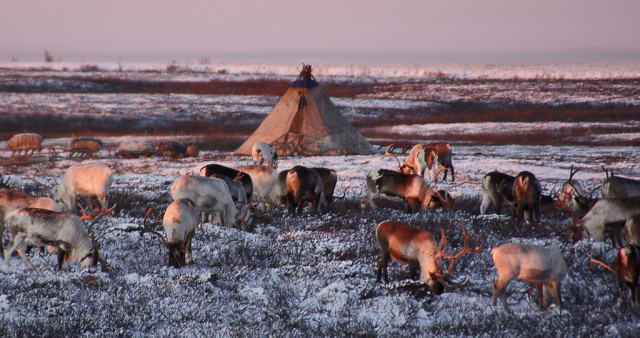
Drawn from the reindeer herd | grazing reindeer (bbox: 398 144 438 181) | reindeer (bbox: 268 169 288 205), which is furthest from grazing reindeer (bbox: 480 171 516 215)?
grazing reindeer (bbox: 398 144 438 181)

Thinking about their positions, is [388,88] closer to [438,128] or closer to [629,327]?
[438,128]

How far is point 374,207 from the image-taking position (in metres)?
15.0

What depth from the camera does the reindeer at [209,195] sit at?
11781 millimetres

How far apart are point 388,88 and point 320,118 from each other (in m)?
46.7

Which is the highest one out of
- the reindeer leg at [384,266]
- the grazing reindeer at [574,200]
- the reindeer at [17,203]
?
the reindeer at [17,203]

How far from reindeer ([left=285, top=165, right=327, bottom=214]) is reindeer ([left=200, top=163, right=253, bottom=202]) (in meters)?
0.85

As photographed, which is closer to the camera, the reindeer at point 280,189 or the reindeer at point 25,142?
the reindeer at point 280,189

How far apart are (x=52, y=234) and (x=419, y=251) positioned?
5.13m

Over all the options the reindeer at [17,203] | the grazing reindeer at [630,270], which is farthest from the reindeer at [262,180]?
the grazing reindeer at [630,270]

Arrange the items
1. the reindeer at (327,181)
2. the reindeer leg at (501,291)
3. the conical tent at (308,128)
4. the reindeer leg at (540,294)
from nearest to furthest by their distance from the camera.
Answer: the reindeer leg at (501,291) < the reindeer leg at (540,294) < the reindeer at (327,181) < the conical tent at (308,128)

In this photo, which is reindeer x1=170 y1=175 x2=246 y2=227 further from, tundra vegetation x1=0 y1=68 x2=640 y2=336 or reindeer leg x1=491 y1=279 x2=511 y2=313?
reindeer leg x1=491 y1=279 x2=511 y2=313

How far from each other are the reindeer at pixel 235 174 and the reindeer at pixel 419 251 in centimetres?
536

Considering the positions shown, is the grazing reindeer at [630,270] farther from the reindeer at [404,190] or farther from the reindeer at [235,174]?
the reindeer at [235,174]

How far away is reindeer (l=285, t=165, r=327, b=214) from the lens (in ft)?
46.5
